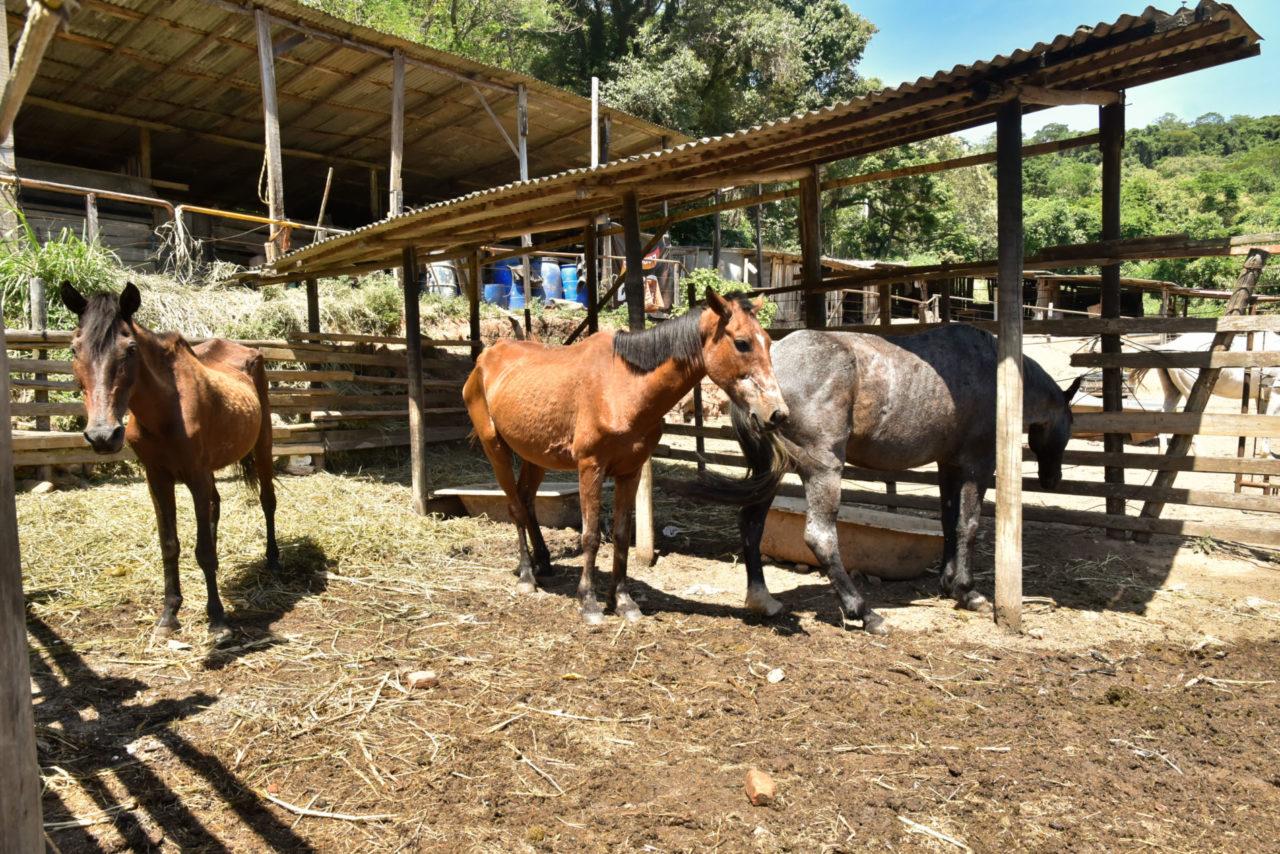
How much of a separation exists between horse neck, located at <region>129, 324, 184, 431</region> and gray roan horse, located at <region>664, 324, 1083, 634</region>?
3.26m

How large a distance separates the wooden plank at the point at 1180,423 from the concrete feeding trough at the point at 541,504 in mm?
4507

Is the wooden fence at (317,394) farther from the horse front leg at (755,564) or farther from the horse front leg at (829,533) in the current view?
the horse front leg at (829,533)

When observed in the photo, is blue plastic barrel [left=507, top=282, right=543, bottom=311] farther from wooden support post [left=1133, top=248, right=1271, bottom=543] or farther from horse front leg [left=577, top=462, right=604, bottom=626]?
wooden support post [left=1133, top=248, right=1271, bottom=543]

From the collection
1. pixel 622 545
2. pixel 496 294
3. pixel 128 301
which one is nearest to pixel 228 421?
pixel 128 301

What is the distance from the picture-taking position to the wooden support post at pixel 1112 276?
5.95m

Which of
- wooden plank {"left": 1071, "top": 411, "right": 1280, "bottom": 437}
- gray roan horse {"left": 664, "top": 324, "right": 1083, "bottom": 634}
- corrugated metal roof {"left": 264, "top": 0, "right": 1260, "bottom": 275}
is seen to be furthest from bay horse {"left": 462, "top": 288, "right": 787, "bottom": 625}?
wooden plank {"left": 1071, "top": 411, "right": 1280, "bottom": 437}

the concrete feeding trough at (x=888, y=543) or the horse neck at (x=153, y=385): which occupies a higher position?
the horse neck at (x=153, y=385)

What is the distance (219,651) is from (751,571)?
3293mm

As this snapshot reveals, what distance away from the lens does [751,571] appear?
16.3ft

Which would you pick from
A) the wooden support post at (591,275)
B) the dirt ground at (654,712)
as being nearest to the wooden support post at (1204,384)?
the dirt ground at (654,712)

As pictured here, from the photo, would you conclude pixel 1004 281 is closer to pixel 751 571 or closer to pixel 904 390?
pixel 904 390

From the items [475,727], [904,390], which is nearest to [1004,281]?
[904,390]

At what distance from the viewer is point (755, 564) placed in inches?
196

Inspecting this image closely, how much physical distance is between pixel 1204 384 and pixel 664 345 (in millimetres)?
4328
